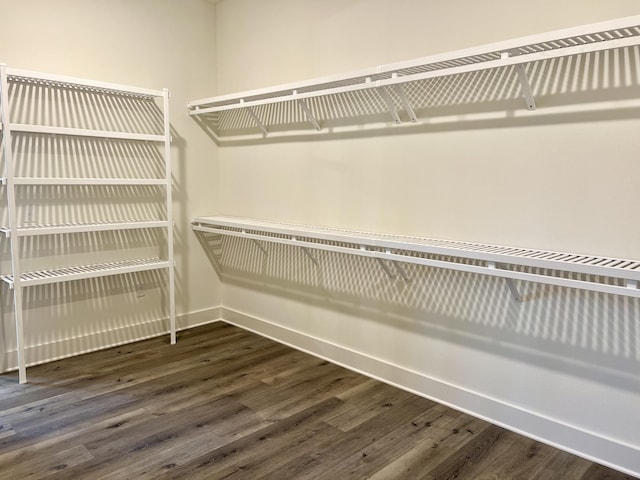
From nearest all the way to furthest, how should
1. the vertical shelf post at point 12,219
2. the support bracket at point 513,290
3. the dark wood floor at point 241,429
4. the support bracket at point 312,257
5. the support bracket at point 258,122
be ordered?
1. the dark wood floor at point 241,429
2. the support bracket at point 513,290
3. the vertical shelf post at point 12,219
4. the support bracket at point 312,257
5. the support bracket at point 258,122

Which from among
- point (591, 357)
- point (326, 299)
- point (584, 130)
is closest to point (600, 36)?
point (584, 130)

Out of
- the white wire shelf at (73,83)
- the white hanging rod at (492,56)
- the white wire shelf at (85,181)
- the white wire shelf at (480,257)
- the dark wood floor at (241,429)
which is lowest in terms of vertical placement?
the dark wood floor at (241,429)

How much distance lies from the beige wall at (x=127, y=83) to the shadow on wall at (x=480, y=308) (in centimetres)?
72

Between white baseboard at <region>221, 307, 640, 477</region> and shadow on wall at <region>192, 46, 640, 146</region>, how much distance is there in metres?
1.29

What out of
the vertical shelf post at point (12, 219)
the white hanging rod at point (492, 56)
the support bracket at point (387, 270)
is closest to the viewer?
the white hanging rod at point (492, 56)

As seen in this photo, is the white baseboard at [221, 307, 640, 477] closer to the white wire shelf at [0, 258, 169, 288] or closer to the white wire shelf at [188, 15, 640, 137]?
the white wire shelf at [0, 258, 169, 288]

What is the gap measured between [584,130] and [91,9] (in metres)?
2.95

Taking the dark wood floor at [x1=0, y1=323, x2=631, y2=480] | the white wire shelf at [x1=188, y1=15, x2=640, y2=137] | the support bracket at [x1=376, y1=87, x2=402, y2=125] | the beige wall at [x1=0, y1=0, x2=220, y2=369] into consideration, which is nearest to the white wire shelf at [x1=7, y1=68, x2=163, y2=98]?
the beige wall at [x1=0, y1=0, x2=220, y2=369]

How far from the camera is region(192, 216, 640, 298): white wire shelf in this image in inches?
64.7

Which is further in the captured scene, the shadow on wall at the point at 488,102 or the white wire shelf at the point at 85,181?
the white wire shelf at the point at 85,181

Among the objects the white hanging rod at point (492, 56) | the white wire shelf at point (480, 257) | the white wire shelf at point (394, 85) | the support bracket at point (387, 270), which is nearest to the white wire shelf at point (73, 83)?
the white wire shelf at point (394, 85)

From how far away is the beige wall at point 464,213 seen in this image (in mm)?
1862

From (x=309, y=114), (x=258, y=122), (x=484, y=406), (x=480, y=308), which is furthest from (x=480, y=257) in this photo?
(x=258, y=122)

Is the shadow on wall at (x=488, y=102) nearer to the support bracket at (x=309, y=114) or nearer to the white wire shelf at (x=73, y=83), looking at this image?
the support bracket at (x=309, y=114)
